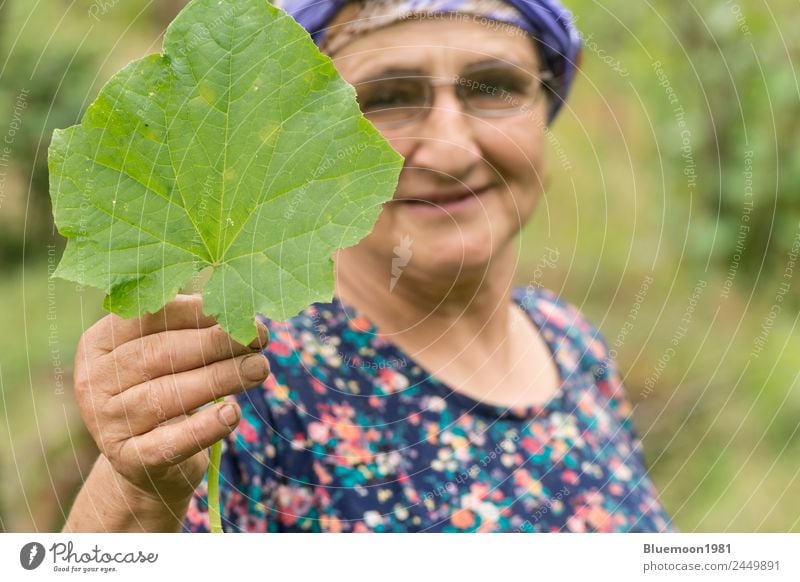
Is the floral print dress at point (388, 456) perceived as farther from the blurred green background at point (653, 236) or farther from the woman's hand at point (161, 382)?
the blurred green background at point (653, 236)

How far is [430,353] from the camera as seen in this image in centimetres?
90

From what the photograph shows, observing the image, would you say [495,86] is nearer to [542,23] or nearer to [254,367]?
[542,23]

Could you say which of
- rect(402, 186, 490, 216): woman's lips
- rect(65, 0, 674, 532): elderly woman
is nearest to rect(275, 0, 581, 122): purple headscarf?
rect(65, 0, 674, 532): elderly woman

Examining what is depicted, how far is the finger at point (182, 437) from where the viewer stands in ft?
1.77

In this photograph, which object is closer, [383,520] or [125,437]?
[125,437]

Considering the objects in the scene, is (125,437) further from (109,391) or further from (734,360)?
(734,360)

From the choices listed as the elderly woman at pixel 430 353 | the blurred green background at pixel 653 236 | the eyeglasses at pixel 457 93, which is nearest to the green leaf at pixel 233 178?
the elderly woman at pixel 430 353

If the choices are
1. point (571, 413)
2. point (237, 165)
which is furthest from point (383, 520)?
point (237, 165)

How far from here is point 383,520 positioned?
0.78m

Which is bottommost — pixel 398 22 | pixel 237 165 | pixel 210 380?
pixel 210 380

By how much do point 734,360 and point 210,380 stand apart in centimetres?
184
